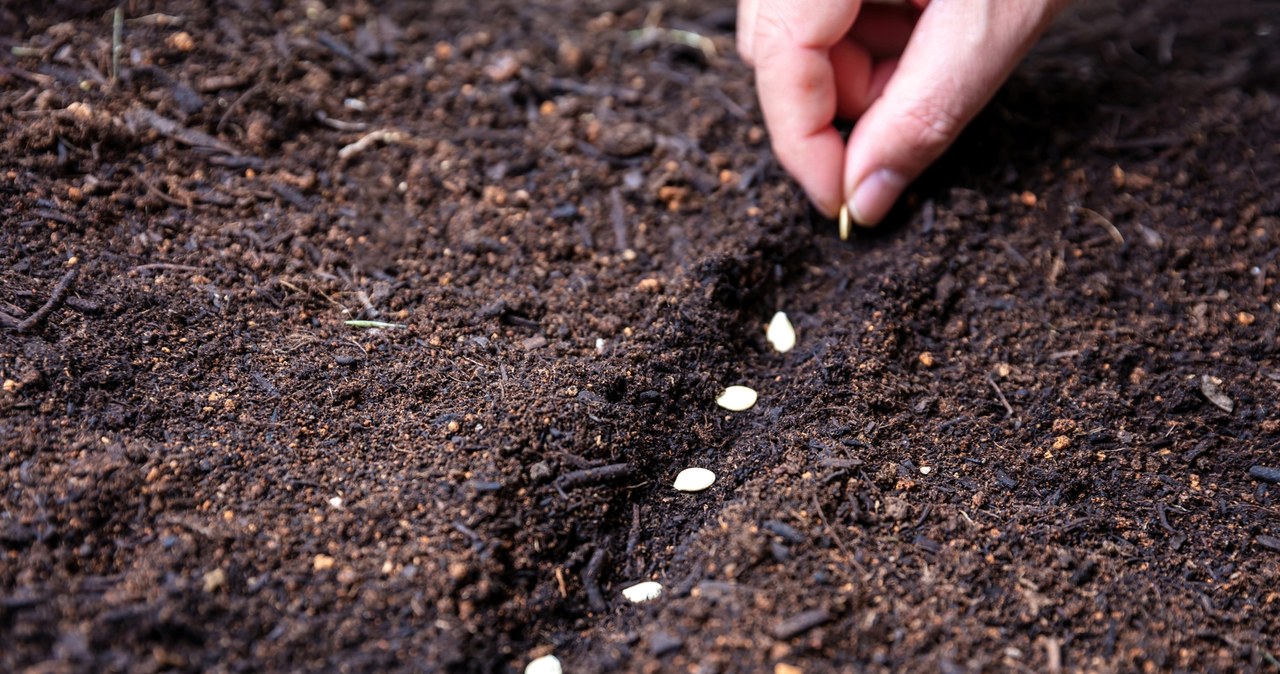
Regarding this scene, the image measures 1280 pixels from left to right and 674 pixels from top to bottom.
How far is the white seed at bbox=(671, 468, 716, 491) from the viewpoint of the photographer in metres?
1.83

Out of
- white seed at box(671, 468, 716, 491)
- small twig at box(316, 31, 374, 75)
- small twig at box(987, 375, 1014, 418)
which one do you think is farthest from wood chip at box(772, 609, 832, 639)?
small twig at box(316, 31, 374, 75)

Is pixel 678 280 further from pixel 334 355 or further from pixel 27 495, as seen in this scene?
pixel 27 495

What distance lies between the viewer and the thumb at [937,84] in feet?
6.71

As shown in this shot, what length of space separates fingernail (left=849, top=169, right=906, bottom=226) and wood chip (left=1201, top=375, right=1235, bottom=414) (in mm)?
809

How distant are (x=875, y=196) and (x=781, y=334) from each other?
45cm

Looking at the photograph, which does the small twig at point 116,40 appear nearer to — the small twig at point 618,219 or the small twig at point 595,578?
the small twig at point 618,219

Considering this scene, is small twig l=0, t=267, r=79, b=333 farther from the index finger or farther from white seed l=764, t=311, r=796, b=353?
the index finger

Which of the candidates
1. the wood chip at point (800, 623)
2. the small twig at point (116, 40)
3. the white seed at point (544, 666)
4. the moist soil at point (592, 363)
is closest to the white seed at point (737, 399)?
the moist soil at point (592, 363)

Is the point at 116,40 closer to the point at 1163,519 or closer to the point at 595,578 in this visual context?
the point at 595,578

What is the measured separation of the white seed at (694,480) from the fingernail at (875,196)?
83 cm

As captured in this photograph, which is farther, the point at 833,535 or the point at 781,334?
the point at 781,334

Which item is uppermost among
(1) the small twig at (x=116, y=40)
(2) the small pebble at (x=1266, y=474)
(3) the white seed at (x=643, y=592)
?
(1) the small twig at (x=116, y=40)

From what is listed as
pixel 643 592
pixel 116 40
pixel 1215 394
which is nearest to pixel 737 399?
pixel 643 592

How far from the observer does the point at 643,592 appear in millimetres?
1686
